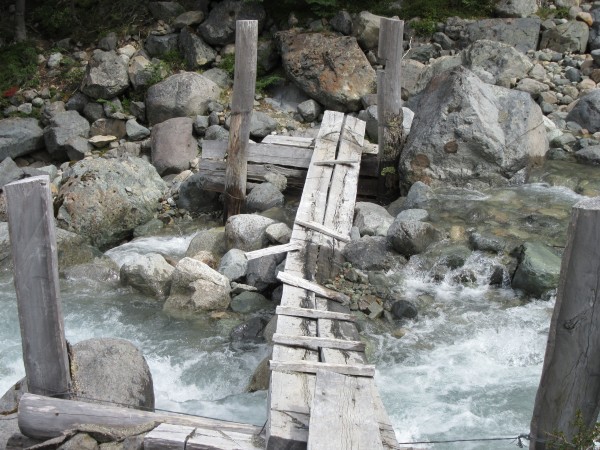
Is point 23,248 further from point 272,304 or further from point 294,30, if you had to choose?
point 294,30

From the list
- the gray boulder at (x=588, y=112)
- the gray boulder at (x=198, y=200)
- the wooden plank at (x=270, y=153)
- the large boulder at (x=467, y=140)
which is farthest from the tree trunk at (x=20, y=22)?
the gray boulder at (x=588, y=112)

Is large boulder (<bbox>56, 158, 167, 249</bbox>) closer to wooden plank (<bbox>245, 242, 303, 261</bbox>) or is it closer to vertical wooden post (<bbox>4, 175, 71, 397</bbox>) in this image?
wooden plank (<bbox>245, 242, 303, 261</bbox>)

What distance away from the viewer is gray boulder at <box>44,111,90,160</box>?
41.8ft

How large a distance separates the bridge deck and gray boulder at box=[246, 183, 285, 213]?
0.62 metres

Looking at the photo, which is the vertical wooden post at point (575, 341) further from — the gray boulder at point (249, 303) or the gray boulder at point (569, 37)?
the gray boulder at point (569, 37)

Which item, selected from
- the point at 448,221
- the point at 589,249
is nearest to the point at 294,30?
the point at 448,221

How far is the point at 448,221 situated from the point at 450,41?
23.4ft

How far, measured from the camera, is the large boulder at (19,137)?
1257 cm

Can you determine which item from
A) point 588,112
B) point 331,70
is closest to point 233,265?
point 331,70

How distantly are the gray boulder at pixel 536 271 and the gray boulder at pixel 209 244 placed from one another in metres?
3.45

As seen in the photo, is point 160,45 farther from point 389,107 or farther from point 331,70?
point 389,107

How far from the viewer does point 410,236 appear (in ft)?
25.7

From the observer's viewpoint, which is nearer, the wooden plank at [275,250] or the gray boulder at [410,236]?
the wooden plank at [275,250]

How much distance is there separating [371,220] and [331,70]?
543 cm
